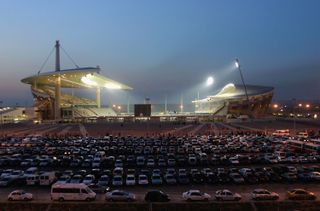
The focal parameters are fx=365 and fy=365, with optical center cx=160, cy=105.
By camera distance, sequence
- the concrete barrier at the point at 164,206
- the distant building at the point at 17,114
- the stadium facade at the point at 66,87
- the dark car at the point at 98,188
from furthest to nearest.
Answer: the distant building at the point at 17,114
the stadium facade at the point at 66,87
the dark car at the point at 98,188
the concrete barrier at the point at 164,206

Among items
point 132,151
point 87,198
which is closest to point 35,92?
point 132,151

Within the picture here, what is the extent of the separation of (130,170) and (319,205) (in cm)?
717

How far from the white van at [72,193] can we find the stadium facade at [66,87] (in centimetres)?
3491

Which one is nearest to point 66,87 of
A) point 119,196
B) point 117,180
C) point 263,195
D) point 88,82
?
point 88,82

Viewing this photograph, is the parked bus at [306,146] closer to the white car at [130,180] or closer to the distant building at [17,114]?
the white car at [130,180]

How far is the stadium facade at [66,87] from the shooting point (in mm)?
44919

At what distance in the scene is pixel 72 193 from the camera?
9828 mm

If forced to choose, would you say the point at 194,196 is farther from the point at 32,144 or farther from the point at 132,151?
the point at 32,144

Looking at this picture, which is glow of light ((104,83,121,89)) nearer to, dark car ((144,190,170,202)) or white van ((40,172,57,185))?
white van ((40,172,57,185))

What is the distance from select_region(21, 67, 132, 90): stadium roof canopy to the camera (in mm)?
44094

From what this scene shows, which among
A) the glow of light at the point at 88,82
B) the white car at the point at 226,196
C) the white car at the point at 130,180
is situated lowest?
the white car at the point at 226,196

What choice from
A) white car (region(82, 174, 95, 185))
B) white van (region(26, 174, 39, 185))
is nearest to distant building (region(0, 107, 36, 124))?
white van (region(26, 174, 39, 185))

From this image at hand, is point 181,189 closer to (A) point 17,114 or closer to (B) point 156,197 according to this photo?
(B) point 156,197

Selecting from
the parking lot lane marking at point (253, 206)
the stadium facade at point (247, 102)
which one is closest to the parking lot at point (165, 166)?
the parking lot lane marking at point (253, 206)
